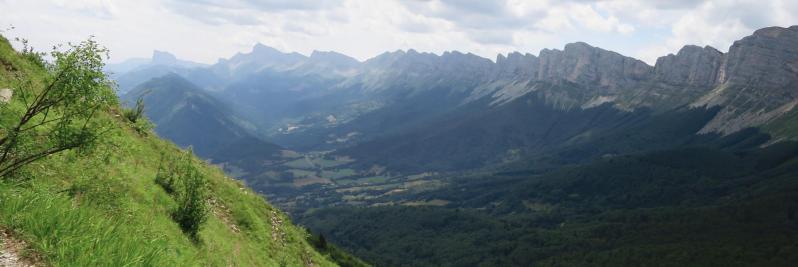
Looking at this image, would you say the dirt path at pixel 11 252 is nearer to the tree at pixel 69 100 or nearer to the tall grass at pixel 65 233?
the tall grass at pixel 65 233

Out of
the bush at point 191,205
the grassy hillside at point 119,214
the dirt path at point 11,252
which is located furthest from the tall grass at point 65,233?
the bush at point 191,205

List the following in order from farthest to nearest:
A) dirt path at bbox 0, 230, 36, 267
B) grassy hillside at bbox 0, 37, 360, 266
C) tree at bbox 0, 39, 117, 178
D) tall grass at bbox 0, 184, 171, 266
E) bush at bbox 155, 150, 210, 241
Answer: bush at bbox 155, 150, 210, 241, tree at bbox 0, 39, 117, 178, grassy hillside at bbox 0, 37, 360, 266, tall grass at bbox 0, 184, 171, 266, dirt path at bbox 0, 230, 36, 267

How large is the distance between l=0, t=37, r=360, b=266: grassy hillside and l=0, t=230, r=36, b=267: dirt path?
0.27 metres

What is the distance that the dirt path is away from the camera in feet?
41.4

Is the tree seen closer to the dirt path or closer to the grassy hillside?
the grassy hillside

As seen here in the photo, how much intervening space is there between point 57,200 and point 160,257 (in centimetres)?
358

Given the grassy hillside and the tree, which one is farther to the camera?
the tree

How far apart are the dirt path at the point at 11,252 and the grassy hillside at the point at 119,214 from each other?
0.87 ft


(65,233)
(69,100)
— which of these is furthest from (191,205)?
(65,233)

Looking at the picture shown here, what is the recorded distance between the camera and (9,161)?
700 inches

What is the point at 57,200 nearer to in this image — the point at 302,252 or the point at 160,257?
the point at 160,257

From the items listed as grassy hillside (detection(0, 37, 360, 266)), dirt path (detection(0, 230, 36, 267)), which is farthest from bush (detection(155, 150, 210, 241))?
dirt path (detection(0, 230, 36, 267))

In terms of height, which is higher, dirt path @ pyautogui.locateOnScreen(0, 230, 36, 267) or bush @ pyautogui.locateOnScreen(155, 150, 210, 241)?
dirt path @ pyautogui.locateOnScreen(0, 230, 36, 267)

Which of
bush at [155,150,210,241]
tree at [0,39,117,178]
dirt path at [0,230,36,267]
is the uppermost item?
tree at [0,39,117,178]
